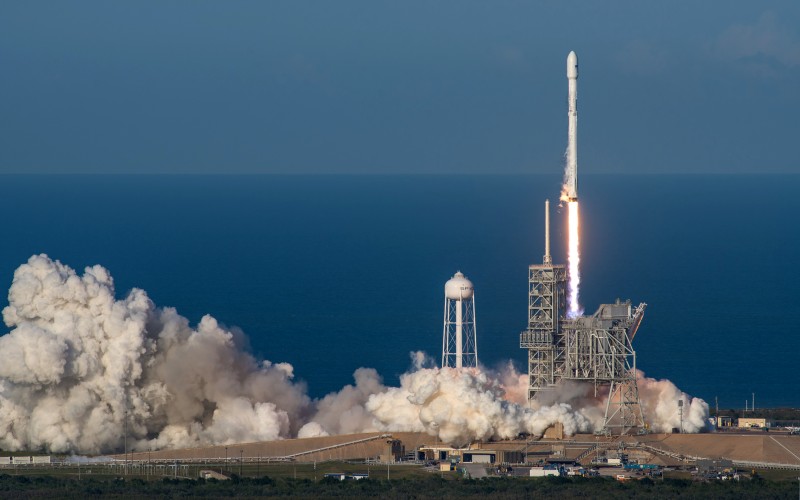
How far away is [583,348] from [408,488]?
11.9m

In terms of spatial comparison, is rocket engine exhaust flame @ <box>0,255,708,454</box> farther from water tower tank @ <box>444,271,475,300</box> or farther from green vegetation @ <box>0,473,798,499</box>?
green vegetation @ <box>0,473,798,499</box>

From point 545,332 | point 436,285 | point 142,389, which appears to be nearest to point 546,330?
point 545,332

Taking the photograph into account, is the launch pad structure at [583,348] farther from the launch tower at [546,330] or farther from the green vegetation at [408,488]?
the green vegetation at [408,488]

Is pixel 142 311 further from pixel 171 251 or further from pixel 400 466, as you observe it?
pixel 171 251

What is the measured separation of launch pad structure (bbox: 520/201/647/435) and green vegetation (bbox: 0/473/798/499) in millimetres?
7435

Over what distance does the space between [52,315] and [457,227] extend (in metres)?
118

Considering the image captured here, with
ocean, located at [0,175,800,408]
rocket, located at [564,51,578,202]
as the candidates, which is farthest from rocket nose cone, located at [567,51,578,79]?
ocean, located at [0,175,800,408]

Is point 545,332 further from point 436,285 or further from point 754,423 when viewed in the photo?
point 436,285

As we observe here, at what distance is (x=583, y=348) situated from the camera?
74938mm

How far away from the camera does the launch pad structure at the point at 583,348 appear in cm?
7412

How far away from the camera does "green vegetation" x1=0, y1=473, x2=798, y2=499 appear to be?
6450 cm

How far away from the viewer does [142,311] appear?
251 ft

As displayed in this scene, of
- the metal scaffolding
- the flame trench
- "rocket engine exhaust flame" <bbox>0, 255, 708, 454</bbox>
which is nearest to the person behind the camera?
"rocket engine exhaust flame" <bbox>0, 255, 708, 454</bbox>

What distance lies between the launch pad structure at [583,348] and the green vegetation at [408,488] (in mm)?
7435
